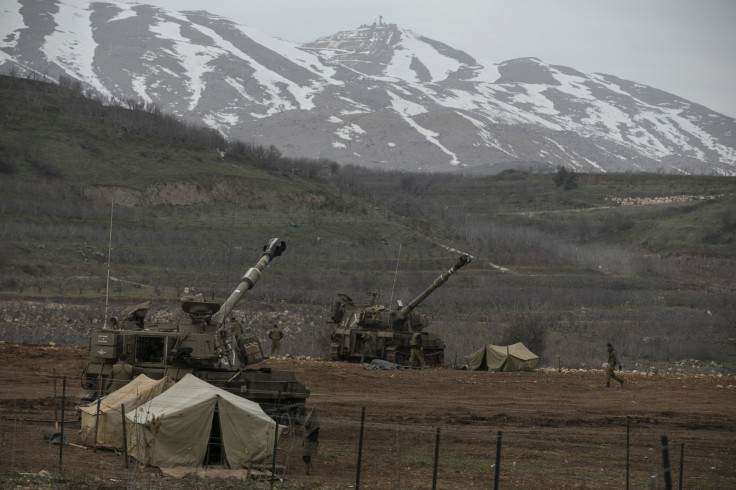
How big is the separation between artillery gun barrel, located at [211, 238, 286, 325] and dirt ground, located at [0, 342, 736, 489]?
2986mm

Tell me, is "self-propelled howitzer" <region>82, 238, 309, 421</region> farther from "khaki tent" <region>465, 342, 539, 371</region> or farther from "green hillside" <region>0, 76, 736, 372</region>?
"green hillside" <region>0, 76, 736, 372</region>

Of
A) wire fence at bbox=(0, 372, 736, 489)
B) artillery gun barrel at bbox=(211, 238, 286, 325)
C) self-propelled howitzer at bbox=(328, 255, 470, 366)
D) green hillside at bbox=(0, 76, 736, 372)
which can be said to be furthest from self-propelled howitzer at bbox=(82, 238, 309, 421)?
green hillside at bbox=(0, 76, 736, 372)

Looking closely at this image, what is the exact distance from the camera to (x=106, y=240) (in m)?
77.7

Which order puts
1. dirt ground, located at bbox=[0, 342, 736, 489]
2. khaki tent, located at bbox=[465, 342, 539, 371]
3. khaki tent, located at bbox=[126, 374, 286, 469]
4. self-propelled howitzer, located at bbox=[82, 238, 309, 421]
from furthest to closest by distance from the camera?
khaki tent, located at bbox=[465, 342, 539, 371] → self-propelled howitzer, located at bbox=[82, 238, 309, 421] → dirt ground, located at bbox=[0, 342, 736, 489] → khaki tent, located at bbox=[126, 374, 286, 469]

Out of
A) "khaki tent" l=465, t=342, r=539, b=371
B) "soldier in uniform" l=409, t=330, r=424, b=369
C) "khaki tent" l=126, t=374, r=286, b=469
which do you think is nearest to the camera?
"khaki tent" l=126, t=374, r=286, b=469

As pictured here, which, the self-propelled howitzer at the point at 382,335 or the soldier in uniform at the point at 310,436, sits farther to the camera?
the self-propelled howitzer at the point at 382,335

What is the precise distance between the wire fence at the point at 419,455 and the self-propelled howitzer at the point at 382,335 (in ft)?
41.9

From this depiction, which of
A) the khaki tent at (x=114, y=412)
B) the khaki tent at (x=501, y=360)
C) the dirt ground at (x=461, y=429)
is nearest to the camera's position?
the dirt ground at (x=461, y=429)

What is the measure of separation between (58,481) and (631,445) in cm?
1199

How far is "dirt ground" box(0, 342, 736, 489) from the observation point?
1869 cm

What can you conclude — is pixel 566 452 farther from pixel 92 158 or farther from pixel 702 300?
pixel 92 158

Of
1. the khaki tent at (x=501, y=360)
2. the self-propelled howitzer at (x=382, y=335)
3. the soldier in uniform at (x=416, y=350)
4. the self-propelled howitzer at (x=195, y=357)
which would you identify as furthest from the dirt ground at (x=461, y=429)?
the khaki tent at (x=501, y=360)

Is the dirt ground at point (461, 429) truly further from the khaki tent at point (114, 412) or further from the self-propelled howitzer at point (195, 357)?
the self-propelled howitzer at point (195, 357)

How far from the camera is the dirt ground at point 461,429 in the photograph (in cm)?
1869
